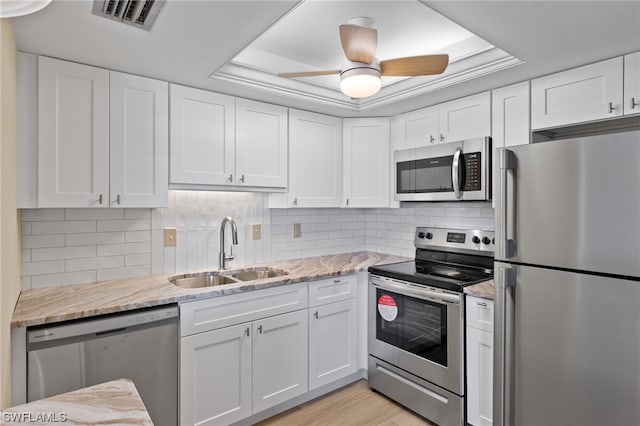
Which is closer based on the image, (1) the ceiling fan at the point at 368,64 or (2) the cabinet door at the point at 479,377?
(1) the ceiling fan at the point at 368,64

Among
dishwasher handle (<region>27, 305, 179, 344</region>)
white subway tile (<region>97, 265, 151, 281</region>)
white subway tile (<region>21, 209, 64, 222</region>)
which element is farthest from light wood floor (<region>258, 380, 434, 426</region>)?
white subway tile (<region>21, 209, 64, 222</region>)

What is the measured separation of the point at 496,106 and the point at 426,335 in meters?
1.58

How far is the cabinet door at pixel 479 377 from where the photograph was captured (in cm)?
207

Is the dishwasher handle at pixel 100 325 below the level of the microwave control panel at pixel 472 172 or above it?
below

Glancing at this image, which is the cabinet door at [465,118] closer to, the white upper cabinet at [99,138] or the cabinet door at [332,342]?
the cabinet door at [332,342]

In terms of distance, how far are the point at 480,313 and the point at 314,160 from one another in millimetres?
1694

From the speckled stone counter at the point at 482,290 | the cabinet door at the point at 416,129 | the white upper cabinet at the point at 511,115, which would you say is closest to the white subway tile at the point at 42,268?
the speckled stone counter at the point at 482,290

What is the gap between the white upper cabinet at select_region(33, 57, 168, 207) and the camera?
192cm

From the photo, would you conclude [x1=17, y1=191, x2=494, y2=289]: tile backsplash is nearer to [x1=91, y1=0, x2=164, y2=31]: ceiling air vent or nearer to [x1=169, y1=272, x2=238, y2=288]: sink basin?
[x1=169, y1=272, x2=238, y2=288]: sink basin

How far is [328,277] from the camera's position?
268cm

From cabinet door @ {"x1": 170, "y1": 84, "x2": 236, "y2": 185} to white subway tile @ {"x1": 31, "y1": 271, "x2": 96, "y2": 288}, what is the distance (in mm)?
783

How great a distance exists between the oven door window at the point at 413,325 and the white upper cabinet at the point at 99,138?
170 cm

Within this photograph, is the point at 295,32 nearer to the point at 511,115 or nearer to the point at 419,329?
the point at 511,115

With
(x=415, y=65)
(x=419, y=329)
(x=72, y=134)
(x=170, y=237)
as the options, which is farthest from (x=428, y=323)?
(x=72, y=134)
